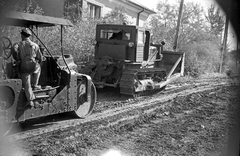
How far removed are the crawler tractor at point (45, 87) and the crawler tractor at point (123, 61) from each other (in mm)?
2604

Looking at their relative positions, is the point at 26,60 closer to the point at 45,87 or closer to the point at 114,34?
the point at 45,87

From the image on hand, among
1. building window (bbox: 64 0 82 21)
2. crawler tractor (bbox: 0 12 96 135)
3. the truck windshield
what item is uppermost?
building window (bbox: 64 0 82 21)

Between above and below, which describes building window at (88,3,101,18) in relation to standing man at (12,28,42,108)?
above

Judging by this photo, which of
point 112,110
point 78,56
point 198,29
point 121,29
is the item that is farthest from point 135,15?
point 112,110

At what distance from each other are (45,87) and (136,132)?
78.9 inches

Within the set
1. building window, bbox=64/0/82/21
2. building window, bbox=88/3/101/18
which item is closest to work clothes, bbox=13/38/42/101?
building window, bbox=64/0/82/21

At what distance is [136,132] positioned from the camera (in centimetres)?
532

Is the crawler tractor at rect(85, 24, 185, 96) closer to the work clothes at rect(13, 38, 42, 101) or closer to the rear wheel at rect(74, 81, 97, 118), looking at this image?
the rear wheel at rect(74, 81, 97, 118)

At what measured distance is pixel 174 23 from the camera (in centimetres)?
1755

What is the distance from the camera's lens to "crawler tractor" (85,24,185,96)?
365 inches

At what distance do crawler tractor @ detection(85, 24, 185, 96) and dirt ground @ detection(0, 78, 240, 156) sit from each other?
1477 mm

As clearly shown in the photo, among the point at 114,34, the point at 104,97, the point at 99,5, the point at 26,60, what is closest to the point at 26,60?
the point at 26,60

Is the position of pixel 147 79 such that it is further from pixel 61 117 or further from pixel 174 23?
pixel 174 23

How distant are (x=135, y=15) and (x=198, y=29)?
17.5ft
